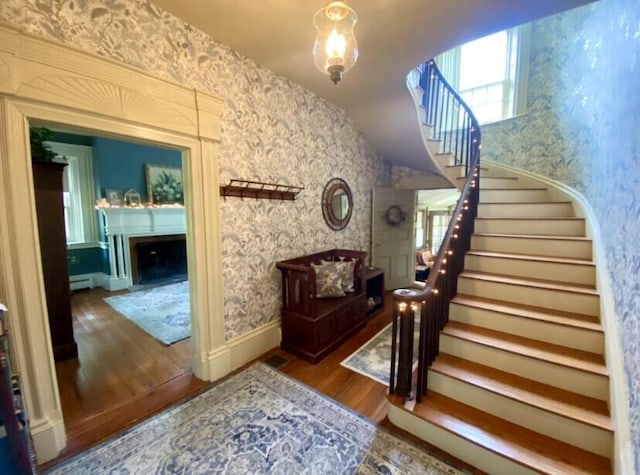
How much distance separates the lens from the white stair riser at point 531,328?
181 cm

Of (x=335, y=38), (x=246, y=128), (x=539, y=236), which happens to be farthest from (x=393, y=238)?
(x=335, y=38)

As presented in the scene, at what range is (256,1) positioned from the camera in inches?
68.7

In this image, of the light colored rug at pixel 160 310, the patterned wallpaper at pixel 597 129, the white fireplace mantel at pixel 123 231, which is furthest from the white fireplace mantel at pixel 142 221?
the patterned wallpaper at pixel 597 129

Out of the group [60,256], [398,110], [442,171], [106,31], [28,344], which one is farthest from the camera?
[442,171]

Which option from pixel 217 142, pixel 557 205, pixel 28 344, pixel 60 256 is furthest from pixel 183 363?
pixel 557 205

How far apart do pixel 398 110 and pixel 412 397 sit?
2949mm

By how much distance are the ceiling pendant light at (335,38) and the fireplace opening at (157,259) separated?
16.8 ft

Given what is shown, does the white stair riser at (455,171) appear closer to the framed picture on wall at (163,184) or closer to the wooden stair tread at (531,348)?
the wooden stair tread at (531,348)

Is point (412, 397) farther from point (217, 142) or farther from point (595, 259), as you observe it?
point (217, 142)

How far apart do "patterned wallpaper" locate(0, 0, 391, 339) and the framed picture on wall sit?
3.35 meters

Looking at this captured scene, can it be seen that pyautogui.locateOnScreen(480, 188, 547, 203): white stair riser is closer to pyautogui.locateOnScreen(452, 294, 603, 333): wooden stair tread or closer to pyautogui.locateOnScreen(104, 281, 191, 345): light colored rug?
pyautogui.locateOnScreen(452, 294, 603, 333): wooden stair tread

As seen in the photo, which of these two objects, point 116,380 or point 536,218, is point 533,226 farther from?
point 116,380

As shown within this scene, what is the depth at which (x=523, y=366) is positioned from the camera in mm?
1812

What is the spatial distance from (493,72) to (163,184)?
246 inches
